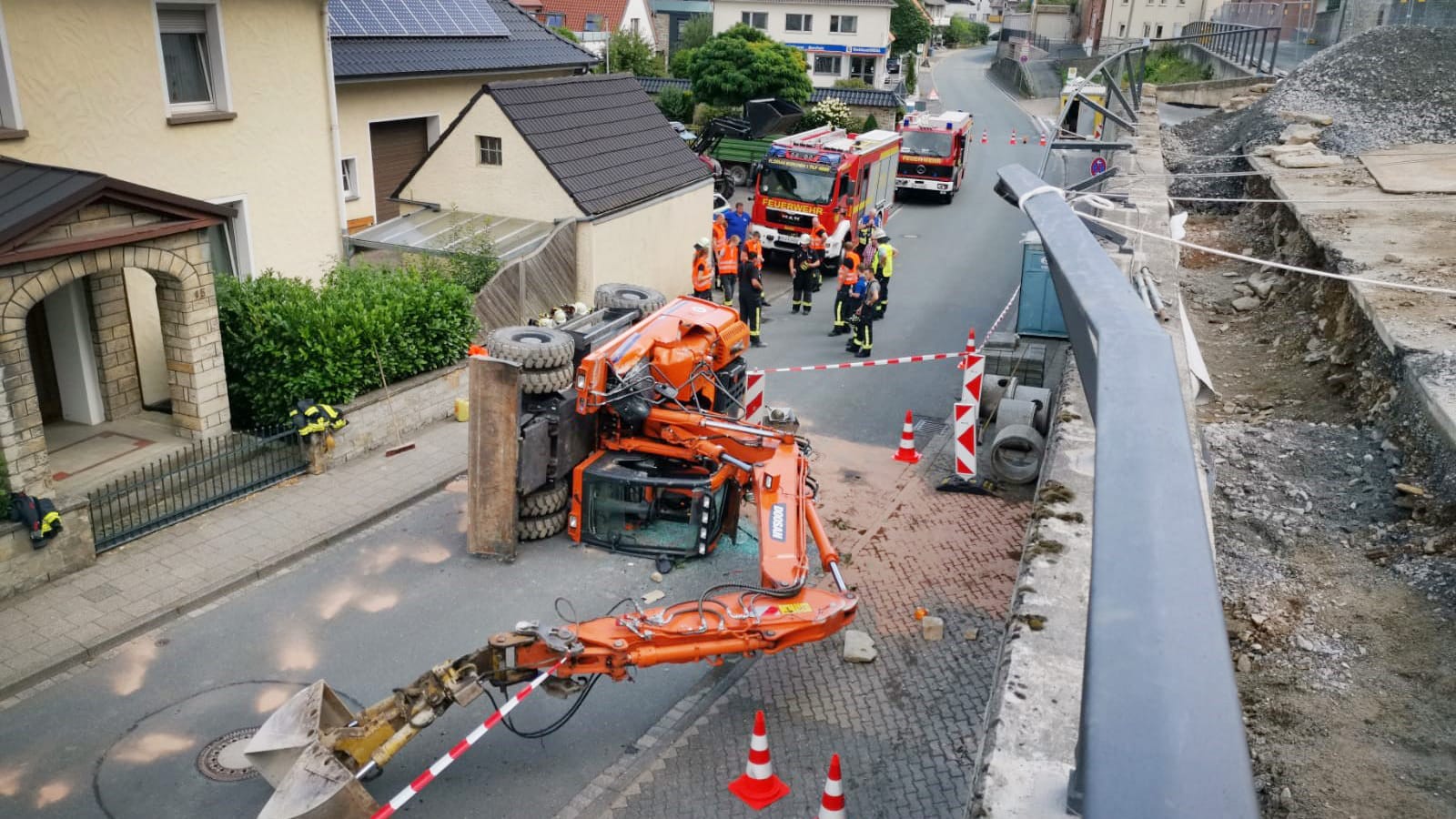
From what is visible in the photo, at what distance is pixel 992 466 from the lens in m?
12.3

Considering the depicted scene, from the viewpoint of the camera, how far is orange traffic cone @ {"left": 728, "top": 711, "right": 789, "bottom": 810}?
23.6 ft

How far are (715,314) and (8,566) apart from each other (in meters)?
6.71

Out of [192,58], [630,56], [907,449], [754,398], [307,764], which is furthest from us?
[630,56]

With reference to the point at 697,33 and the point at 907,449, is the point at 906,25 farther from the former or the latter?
the point at 907,449

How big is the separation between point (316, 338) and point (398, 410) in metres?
1.29

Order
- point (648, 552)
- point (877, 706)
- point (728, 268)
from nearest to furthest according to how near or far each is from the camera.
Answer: point (877, 706) → point (648, 552) → point (728, 268)

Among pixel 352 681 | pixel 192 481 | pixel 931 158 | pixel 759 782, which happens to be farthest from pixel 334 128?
pixel 931 158

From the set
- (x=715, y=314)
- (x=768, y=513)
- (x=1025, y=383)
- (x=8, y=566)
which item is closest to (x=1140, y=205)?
(x=1025, y=383)

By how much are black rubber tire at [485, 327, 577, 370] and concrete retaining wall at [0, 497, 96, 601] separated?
3.87 metres

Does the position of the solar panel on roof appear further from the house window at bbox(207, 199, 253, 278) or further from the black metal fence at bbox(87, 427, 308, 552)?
the black metal fence at bbox(87, 427, 308, 552)

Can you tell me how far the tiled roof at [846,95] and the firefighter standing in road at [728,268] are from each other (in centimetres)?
2164

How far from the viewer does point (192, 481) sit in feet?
36.8

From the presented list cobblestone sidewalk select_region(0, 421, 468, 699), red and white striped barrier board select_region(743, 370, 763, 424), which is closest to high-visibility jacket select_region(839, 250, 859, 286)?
red and white striped barrier board select_region(743, 370, 763, 424)

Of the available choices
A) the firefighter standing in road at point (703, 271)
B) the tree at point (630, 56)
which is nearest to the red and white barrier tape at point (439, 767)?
the firefighter standing in road at point (703, 271)
